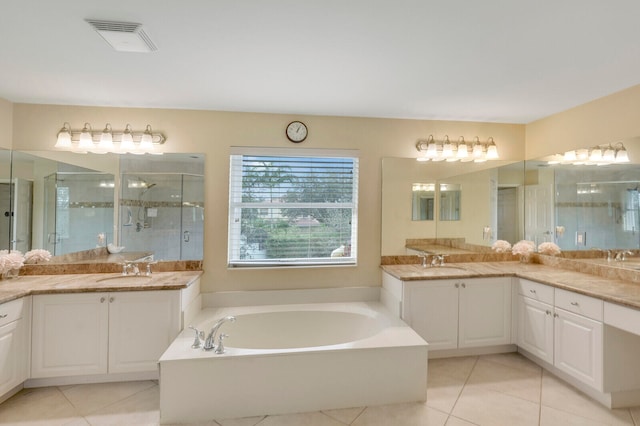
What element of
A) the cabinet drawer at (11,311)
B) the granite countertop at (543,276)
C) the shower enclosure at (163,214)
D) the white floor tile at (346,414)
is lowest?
the white floor tile at (346,414)

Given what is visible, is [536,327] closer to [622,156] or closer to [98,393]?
[622,156]

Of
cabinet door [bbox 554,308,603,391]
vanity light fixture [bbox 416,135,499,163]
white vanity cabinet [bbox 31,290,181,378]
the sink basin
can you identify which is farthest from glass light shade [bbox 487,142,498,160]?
the sink basin

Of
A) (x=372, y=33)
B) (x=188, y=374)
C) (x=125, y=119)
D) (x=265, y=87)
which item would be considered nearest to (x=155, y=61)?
(x=265, y=87)

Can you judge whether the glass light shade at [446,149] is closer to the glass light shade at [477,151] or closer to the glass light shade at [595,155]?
the glass light shade at [477,151]

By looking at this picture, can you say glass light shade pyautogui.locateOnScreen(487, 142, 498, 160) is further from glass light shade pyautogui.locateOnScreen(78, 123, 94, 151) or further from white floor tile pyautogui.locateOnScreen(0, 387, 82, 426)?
white floor tile pyautogui.locateOnScreen(0, 387, 82, 426)

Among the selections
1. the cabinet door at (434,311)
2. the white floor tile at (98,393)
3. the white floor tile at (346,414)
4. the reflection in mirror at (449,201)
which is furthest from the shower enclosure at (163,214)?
the reflection in mirror at (449,201)

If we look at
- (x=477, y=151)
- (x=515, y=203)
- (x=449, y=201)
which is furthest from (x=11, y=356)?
(x=515, y=203)

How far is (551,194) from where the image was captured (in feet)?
10.1

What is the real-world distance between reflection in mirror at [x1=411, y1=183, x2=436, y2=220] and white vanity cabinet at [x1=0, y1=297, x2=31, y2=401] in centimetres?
330

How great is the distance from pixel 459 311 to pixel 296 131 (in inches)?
88.5

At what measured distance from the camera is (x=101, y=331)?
2320 mm

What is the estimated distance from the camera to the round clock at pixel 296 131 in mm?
3021

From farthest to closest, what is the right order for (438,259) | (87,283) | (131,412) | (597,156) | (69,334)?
(438,259) → (597,156) → (87,283) → (69,334) → (131,412)

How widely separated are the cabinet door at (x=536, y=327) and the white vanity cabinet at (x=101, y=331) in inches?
114
